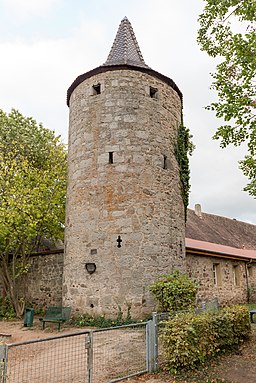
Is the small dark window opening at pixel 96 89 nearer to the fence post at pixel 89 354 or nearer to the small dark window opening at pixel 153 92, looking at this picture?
the small dark window opening at pixel 153 92

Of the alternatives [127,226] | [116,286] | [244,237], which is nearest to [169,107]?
[127,226]

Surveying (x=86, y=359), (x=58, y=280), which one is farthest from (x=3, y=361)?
(x=58, y=280)

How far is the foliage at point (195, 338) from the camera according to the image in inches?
214

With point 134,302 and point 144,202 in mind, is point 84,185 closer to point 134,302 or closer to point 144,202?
point 144,202

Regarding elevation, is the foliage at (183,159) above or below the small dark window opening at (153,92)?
below

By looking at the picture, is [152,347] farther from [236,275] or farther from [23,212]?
[236,275]

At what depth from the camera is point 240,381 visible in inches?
202

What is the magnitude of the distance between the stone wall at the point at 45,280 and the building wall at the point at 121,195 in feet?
5.32

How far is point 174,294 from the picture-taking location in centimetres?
935

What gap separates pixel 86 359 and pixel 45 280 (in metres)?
7.48

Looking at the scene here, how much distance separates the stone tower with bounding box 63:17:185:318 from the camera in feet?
32.6

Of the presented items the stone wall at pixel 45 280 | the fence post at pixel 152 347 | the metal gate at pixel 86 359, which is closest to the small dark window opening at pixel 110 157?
the stone wall at pixel 45 280

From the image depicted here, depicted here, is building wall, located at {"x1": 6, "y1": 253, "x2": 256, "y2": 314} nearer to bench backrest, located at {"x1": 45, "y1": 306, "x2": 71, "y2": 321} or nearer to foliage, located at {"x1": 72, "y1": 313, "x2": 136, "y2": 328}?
bench backrest, located at {"x1": 45, "y1": 306, "x2": 71, "y2": 321}

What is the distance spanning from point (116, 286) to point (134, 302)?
676 mm
